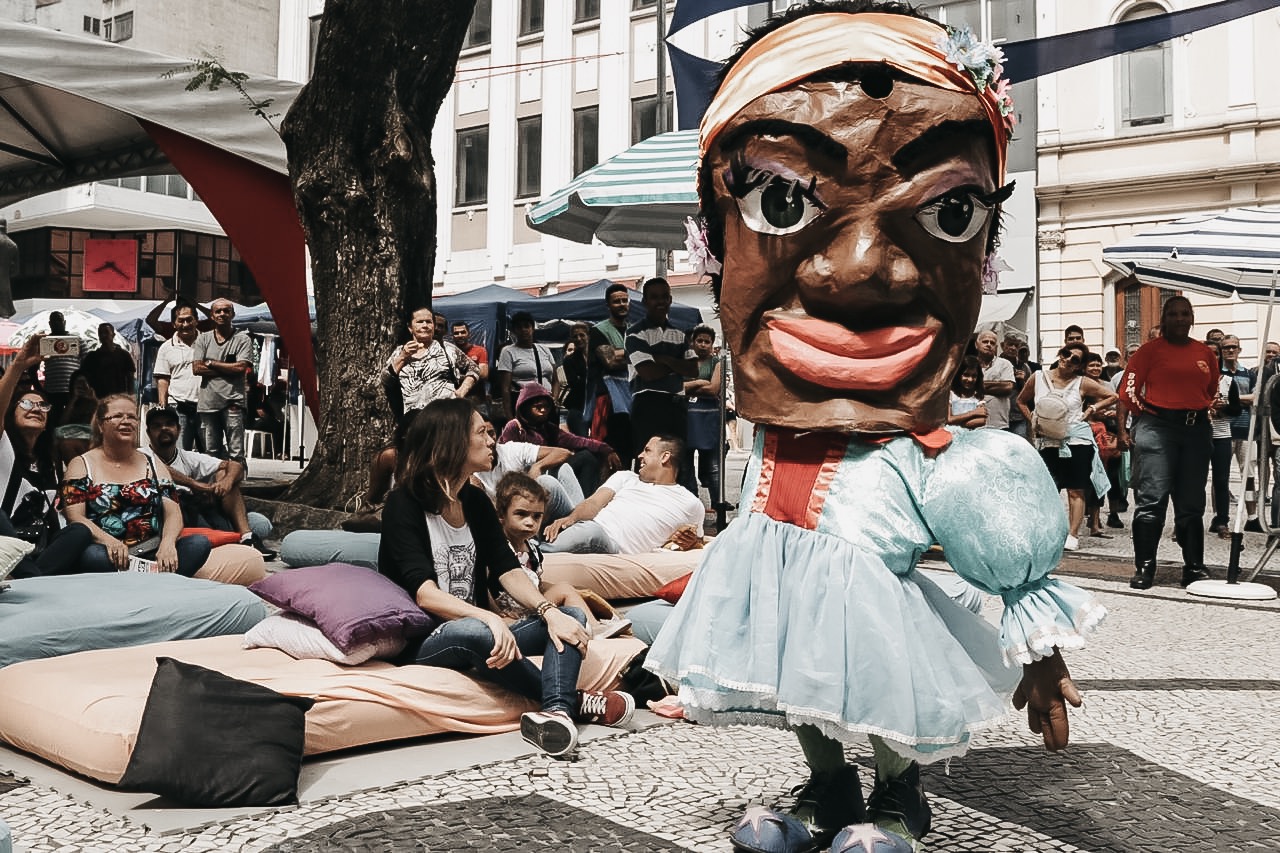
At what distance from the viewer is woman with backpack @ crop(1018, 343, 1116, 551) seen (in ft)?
30.7

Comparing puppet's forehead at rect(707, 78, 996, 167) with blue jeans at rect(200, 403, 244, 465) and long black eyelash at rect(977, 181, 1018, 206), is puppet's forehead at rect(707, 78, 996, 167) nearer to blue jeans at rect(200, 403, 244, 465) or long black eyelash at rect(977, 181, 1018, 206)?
long black eyelash at rect(977, 181, 1018, 206)

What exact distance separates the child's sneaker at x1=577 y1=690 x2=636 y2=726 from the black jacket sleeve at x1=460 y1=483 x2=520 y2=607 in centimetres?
54

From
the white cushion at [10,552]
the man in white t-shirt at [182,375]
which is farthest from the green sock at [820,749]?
the man in white t-shirt at [182,375]

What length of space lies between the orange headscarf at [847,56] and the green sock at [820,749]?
1.41 meters

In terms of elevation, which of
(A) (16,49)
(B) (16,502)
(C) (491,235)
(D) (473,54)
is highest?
(D) (473,54)

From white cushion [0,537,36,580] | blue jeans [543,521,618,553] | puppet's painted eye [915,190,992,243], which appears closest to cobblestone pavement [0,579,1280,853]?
white cushion [0,537,36,580]

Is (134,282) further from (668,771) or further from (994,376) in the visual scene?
(668,771)

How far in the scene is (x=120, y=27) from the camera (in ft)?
111

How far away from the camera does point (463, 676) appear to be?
165 inches

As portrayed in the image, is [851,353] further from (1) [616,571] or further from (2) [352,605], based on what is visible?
(1) [616,571]

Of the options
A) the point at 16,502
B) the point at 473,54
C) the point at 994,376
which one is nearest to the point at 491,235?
the point at 473,54

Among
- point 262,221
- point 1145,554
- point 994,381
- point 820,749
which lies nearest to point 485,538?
point 820,749

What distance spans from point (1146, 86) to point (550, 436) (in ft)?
50.5

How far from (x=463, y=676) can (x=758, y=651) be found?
5.55ft
